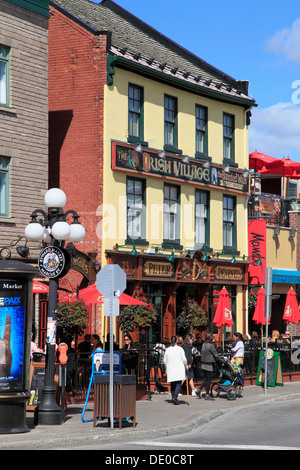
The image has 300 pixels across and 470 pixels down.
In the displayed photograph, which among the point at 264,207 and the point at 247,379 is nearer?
the point at 247,379

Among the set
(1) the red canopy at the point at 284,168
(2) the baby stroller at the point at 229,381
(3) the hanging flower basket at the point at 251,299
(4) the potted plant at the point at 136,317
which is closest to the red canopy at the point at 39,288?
(4) the potted plant at the point at 136,317

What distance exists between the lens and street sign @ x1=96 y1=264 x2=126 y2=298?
16.1m

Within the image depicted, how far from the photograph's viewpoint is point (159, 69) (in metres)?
29.6

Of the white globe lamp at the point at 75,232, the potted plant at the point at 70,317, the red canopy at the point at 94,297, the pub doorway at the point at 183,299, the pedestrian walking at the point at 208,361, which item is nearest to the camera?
the white globe lamp at the point at 75,232

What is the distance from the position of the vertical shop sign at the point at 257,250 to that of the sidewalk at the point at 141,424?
35.2 ft

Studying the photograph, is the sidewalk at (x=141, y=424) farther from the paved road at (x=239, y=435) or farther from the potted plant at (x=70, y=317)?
the potted plant at (x=70, y=317)

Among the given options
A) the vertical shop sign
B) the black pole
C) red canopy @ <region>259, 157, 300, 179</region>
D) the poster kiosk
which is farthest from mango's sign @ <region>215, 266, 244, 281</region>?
the poster kiosk

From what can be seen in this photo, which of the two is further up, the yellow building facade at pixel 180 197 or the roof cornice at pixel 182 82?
the roof cornice at pixel 182 82

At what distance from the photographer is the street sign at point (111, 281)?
16.1 metres

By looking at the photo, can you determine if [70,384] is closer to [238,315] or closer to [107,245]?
[107,245]

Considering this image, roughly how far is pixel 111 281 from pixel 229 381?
7.83 metres

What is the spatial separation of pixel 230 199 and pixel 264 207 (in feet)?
11.8
